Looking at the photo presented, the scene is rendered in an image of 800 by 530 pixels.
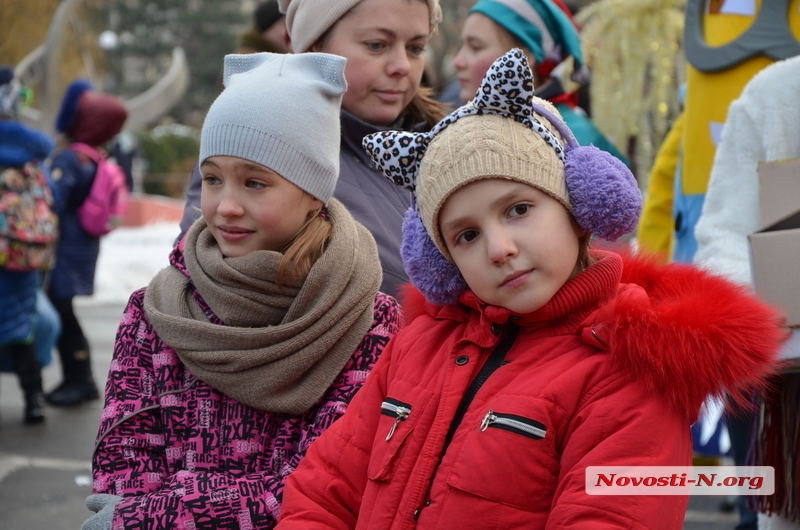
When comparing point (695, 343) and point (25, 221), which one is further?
point (25, 221)

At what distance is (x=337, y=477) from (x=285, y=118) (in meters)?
0.89

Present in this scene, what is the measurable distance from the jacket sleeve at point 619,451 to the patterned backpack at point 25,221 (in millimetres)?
4897

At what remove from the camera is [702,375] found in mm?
1784

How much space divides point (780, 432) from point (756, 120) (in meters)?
0.95

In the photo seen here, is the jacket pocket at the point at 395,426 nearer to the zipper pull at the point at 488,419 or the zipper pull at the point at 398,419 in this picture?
the zipper pull at the point at 398,419

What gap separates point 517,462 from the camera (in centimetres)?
179

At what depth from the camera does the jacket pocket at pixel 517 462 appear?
5.86 ft

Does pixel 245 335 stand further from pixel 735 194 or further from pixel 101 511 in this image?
pixel 735 194

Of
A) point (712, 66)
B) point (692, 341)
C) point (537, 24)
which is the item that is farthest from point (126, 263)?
point (692, 341)

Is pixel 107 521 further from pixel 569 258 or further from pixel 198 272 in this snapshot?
pixel 569 258

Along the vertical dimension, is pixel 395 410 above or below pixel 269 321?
below

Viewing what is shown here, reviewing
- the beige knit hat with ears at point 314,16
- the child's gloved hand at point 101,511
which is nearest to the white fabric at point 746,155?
the beige knit hat with ears at point 314,16

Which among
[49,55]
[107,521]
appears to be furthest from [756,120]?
[49,55]

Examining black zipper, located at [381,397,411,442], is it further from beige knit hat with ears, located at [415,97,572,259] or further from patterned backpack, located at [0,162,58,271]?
patterned backpack, located at [0,162,58,271]
